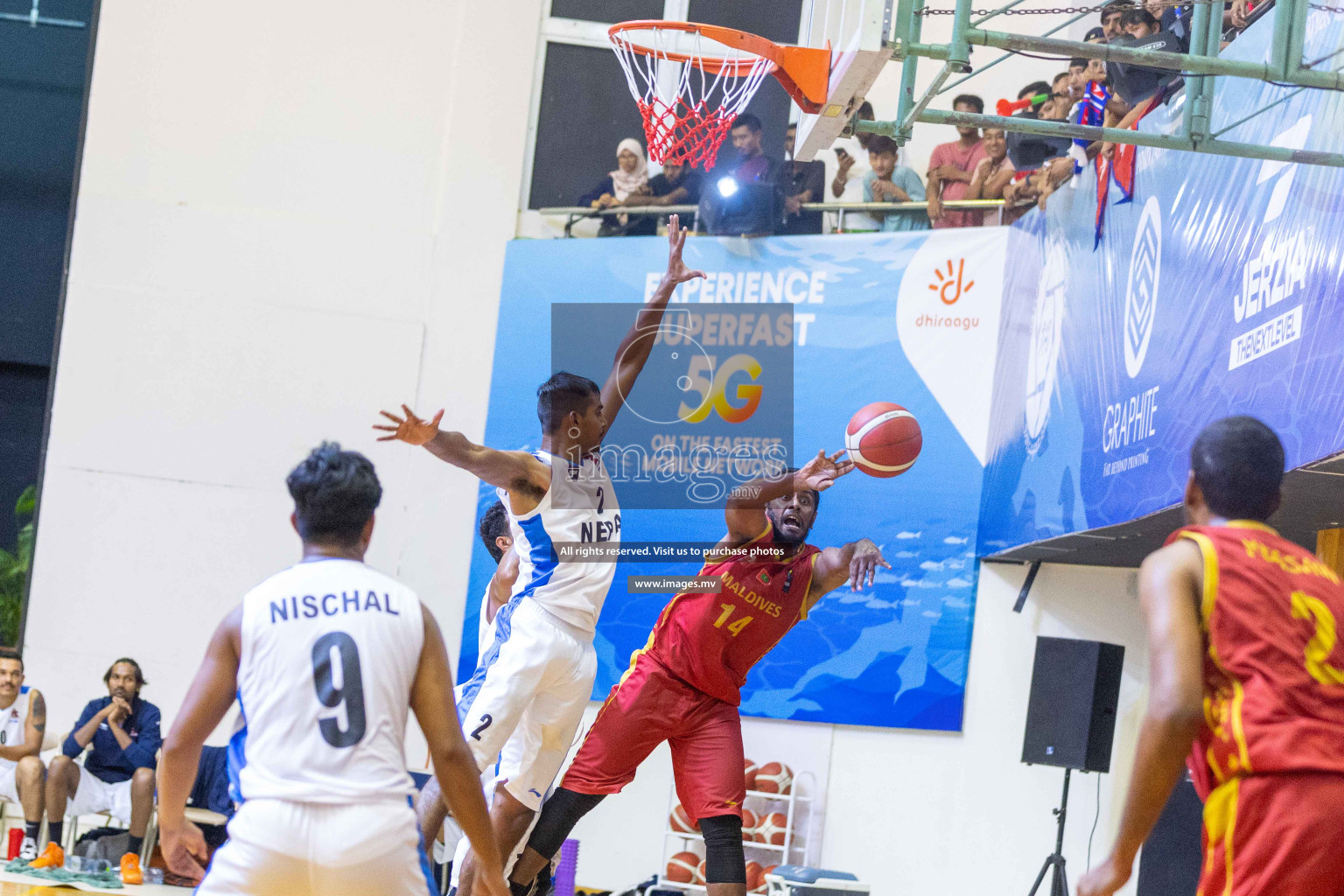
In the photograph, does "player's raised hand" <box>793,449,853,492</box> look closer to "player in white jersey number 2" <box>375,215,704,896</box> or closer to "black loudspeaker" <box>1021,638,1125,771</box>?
"player in white jersey number 2" <box>375,215,704,896</box>

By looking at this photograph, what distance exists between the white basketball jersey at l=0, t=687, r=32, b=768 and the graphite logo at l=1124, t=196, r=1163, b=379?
7.44 meters

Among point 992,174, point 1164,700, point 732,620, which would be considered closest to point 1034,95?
point 992,174

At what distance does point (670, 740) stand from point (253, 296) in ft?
20.9

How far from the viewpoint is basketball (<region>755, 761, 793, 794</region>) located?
892 cm

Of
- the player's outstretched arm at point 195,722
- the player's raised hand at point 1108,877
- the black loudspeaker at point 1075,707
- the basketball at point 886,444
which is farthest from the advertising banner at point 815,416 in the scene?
the player's raised hand at point 1108,877

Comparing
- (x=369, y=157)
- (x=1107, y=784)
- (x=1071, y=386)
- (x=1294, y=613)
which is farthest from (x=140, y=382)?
(x=1294, y=613)

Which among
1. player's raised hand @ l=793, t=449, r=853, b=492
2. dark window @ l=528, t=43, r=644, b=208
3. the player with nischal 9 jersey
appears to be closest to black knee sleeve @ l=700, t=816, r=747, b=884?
the player with nischal 9 jersey

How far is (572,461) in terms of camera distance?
17.6 ft

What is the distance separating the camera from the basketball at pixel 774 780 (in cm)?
892

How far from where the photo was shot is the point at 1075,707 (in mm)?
7410

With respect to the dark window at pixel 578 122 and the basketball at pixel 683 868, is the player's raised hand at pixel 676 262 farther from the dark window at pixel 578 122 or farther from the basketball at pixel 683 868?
the dark window at pixel 578 122

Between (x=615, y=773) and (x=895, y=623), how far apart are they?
3.97 m

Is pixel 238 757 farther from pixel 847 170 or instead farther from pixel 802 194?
pixel 847 170

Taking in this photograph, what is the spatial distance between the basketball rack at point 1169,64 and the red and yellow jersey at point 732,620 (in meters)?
1.93
